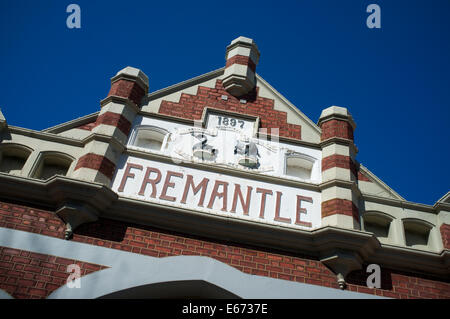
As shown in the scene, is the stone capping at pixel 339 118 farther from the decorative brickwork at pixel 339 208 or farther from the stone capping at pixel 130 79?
the stone capping at pixel 130 79

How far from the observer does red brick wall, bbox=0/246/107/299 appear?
6488 mm

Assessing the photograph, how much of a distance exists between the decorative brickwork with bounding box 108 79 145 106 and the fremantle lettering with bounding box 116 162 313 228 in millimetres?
1912

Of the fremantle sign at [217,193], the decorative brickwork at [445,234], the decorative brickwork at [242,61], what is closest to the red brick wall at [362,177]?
the fremantle sign at [217,193]

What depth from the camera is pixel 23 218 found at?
7.35 metres

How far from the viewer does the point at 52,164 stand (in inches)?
341

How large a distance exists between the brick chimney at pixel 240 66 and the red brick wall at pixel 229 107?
180mm

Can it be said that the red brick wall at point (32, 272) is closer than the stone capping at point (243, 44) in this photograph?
Yes

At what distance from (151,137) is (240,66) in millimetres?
3199

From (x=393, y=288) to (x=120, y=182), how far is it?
204 inches

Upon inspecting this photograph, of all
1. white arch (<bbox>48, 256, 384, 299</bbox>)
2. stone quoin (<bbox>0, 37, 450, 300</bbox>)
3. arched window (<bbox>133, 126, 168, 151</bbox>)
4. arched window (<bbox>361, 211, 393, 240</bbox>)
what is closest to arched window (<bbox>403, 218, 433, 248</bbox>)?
stone quoin (<bbox>0, 37, 450, 300</bbox>)

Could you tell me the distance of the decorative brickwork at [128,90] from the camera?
9655mm

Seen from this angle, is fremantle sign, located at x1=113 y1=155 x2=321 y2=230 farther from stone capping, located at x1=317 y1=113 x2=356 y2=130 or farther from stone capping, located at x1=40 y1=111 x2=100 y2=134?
stone capping, located at x1=317 y1=113 x2=356 y2=130

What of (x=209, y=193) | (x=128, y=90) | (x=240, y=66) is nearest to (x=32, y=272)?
(x=209, y=193)
